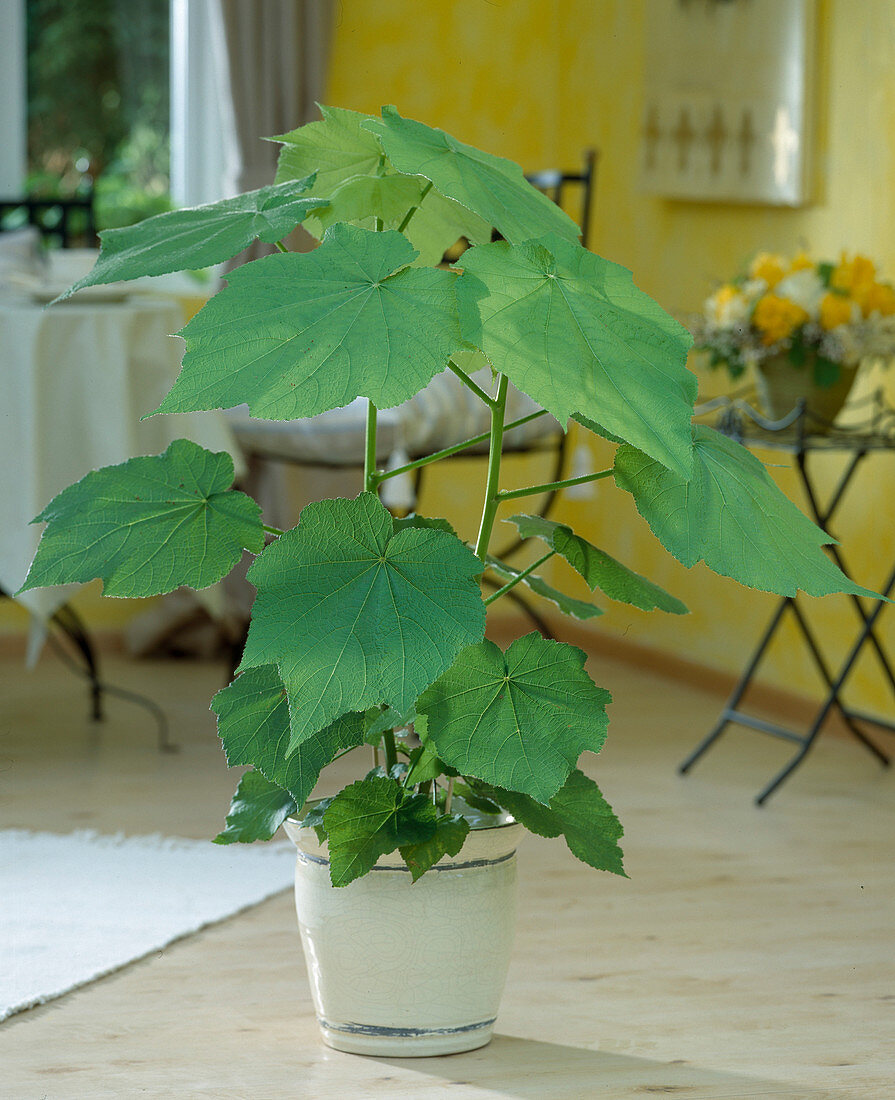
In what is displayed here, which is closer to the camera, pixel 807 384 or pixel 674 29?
pixel 807 384

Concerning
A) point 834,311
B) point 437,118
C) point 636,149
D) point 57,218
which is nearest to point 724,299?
point 834,311

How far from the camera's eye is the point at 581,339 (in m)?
1.16

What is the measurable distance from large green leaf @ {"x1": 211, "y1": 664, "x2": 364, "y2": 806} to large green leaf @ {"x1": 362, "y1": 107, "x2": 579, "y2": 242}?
0.46m

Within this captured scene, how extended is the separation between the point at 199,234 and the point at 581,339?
343 mm

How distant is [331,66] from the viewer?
396 cm

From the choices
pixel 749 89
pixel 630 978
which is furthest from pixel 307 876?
pixel 749 89

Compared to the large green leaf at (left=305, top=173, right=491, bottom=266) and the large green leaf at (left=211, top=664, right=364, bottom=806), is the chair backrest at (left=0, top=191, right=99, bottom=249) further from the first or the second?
the large green leaf at (left=211, top=664, right=364, bottom=806)

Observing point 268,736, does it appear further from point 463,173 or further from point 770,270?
point 770,270

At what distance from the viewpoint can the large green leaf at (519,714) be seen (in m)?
1.26

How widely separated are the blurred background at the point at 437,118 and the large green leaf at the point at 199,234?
204cm

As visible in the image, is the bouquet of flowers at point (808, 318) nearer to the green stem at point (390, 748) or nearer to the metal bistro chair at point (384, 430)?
the metal bistro chair at point (384, 430)

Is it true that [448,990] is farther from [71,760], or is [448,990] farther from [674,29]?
[674,29]

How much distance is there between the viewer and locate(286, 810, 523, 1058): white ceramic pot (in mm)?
1450

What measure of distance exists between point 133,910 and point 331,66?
262 cm
